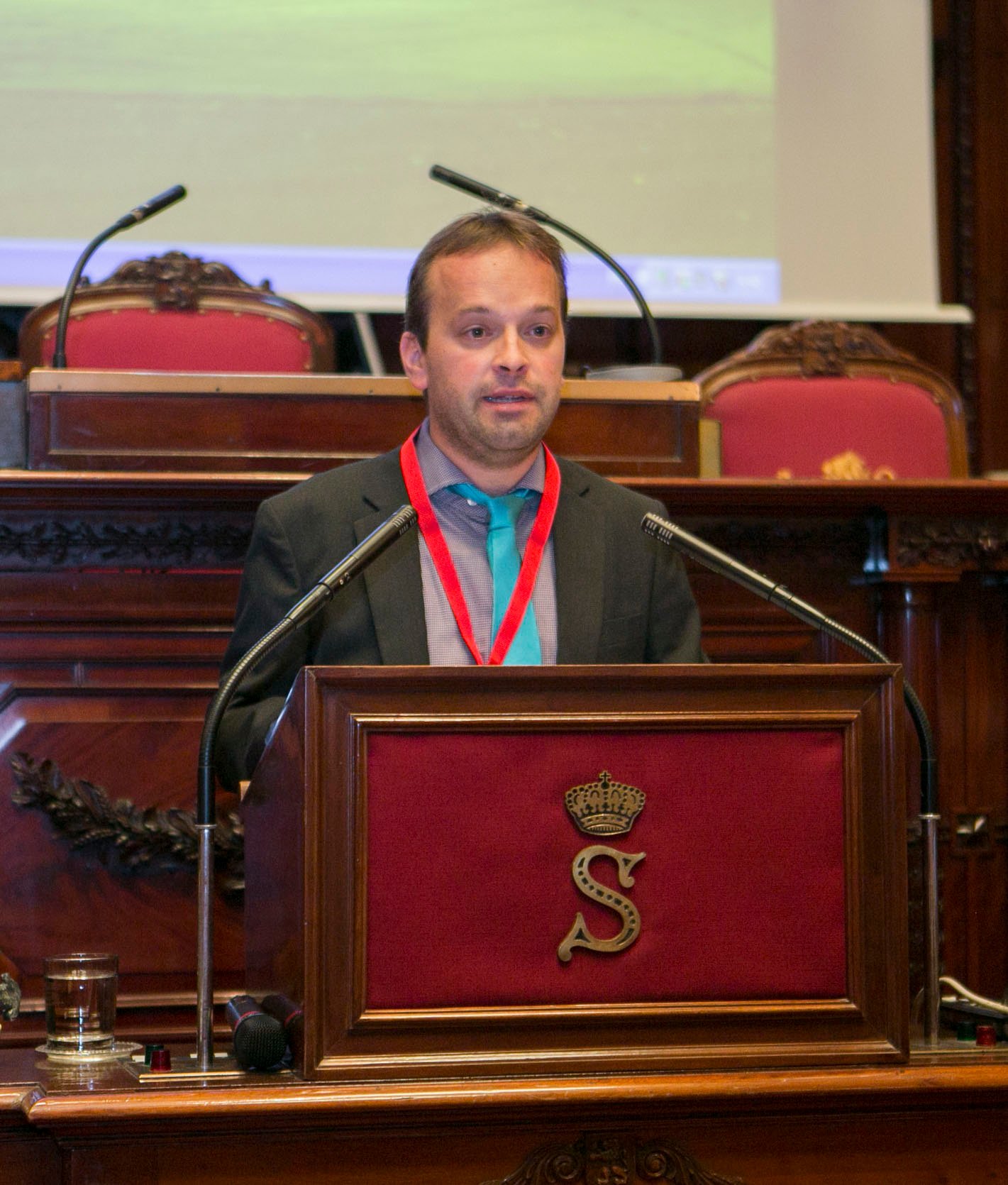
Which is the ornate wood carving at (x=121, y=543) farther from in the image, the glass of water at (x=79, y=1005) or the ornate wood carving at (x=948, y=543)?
the ornate wood carving at (x=948, y=543)

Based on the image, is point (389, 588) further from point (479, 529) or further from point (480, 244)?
point (480, 244)

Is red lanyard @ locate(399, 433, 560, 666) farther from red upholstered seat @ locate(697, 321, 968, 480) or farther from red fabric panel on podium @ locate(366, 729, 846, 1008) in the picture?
red upholstered seat @ locate(697, 321, 968, 480)

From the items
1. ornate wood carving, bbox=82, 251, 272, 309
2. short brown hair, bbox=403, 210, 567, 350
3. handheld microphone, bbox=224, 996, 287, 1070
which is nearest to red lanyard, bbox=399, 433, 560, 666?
short brown hair, bbox=403, 210, 567, 350

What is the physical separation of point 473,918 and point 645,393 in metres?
1.27

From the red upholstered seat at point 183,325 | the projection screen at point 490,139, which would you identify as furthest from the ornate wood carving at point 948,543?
the projection screen at point 490,139

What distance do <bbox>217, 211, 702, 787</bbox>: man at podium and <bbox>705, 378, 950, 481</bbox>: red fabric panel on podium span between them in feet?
3.70

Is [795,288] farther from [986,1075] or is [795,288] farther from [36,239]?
[986,1075]

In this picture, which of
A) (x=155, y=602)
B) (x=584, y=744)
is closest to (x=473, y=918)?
(x=584, y=744)

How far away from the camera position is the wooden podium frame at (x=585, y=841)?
1.24m

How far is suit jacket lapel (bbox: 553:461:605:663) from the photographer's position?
1.78 meters

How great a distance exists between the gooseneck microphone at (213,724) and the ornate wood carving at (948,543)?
107 cm

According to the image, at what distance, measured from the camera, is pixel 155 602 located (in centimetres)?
215

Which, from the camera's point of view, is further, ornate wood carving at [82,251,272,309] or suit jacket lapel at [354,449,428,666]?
ornate wood carving at [82,251,272,309]

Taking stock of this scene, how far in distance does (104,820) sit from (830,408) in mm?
1641
